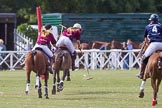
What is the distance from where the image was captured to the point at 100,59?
46.2 m

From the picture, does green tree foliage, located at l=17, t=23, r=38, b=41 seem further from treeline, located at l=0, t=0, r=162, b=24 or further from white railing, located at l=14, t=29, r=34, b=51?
treeline, located at l=0, t=0, r=162, b=24

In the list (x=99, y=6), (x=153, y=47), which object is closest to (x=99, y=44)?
(x=99, y=6)

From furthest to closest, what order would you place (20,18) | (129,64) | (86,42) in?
(20,18), (86,42), (129,64)

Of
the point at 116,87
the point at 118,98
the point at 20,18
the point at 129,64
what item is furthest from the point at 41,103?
the point at 20,18

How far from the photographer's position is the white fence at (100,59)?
45.7m

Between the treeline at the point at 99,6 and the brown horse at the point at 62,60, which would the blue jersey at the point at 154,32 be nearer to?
the brown horse at the point at 62,60

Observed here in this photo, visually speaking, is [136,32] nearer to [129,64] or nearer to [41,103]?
[129,64]

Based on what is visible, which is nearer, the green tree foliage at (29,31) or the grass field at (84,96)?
the grass field at (84,96)

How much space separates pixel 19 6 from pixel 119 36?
50.7 feet

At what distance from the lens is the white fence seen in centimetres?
4572

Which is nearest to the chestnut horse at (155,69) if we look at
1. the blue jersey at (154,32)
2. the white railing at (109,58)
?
the blue jersey at (154,32)

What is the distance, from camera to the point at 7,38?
4888cm

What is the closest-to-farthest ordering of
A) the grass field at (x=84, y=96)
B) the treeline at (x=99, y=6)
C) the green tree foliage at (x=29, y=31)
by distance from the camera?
the grass field at (x=84, y=96) → the green tree foliage at (x=29, y=31) → the treeline at (x=99, y=6)

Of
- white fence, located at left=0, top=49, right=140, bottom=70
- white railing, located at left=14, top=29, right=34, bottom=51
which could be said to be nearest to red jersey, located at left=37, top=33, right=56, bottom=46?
white fence, located at left=0, top=49, right=140, bottom=70
